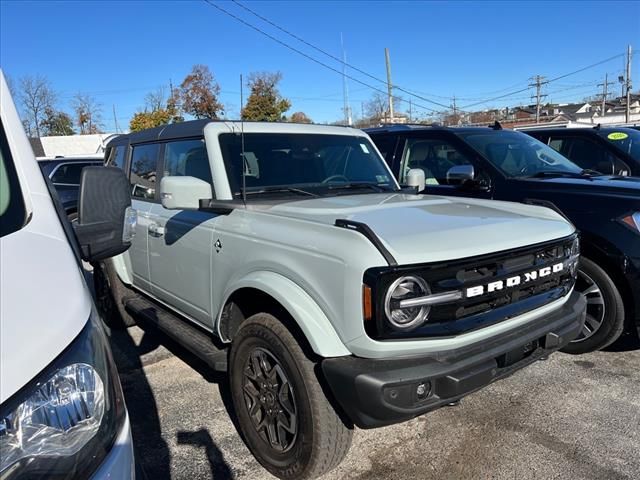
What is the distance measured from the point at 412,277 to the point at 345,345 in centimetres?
44

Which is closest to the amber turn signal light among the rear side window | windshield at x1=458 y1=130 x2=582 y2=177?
the rear side window

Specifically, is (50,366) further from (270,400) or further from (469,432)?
(469,432)

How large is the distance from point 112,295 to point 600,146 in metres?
6.56

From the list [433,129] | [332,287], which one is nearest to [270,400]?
[332,287]

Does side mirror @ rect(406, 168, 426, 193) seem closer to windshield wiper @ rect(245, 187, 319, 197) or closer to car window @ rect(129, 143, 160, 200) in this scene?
windshield wiper @ rect(245, 187, 319, 197)

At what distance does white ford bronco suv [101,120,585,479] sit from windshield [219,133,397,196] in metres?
0.01

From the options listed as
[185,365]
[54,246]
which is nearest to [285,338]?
[54,246]

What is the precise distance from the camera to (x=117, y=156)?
5105mm

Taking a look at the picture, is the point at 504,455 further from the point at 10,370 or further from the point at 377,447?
the point at 10,370

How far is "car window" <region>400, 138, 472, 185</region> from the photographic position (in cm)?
527

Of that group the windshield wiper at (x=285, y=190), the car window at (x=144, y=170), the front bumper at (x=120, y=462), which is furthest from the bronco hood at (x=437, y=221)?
the car window at (x=144, y=170)

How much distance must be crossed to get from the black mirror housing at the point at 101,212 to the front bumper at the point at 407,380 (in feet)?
3.57

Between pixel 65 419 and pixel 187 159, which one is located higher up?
pixel 187 159

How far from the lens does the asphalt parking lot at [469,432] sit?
270cm
